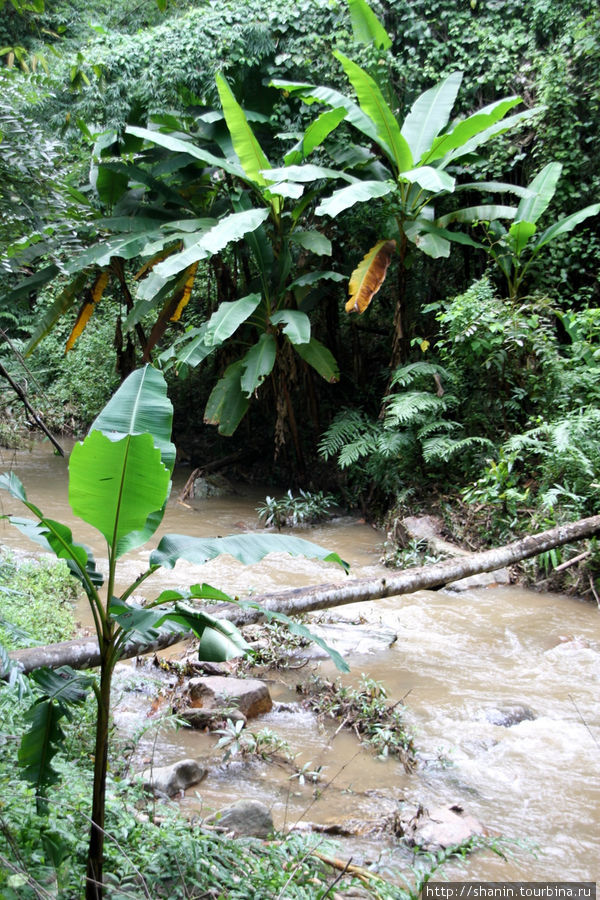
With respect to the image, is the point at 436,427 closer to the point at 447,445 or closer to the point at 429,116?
the point at 447,445

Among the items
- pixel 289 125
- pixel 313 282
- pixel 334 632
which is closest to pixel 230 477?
pixel 313 282

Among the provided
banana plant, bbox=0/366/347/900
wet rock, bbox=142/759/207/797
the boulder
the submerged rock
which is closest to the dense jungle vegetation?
the boulder

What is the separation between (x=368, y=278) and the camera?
7.28 metres

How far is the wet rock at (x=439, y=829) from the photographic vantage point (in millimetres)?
2480

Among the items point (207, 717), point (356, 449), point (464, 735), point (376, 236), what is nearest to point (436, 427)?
point (356, 449)

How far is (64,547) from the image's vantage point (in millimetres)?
1860

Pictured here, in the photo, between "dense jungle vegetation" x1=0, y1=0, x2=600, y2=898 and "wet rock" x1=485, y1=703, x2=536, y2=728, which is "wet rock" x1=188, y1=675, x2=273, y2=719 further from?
"dense jungle vegetation" x1=0, y1=0, x2=600, y2=898

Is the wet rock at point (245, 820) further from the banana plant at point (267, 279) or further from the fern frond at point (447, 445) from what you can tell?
the banana plant at point (267, 279)

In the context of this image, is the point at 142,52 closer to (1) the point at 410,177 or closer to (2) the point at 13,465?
(1) the point at 410,177

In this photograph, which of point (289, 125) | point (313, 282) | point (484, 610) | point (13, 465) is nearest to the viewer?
point (484, 610)

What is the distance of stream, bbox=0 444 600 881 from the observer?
2.66 metres

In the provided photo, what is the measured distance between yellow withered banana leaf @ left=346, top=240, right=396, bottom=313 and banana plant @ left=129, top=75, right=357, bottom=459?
535mm

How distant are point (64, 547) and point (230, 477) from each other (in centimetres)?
862

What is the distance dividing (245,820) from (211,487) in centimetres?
743
